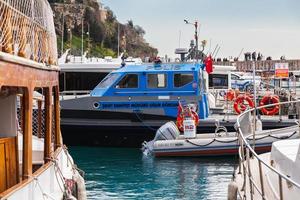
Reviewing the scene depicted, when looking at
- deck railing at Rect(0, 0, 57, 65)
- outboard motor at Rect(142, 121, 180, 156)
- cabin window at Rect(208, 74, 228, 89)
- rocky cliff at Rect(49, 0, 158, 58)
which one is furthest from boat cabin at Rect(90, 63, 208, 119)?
rocky cliff at Rect(49, 0, 158, 58)

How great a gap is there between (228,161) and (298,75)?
4823 centimetres

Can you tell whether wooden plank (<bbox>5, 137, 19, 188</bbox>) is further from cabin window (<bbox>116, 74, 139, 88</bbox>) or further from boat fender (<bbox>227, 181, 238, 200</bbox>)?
cabin window (<bbox>116, 74, 139, 88</bbox>)

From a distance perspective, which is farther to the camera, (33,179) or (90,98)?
(90,98)

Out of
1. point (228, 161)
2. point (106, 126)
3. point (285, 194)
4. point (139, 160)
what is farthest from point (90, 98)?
point (285, 194)

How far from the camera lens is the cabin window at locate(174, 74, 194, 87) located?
2314 cm

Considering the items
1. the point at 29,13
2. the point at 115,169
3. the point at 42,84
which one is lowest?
the point at 115,169

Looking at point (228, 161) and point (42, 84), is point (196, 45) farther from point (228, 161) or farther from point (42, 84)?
point (42, 84)

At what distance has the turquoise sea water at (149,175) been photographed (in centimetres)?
1570

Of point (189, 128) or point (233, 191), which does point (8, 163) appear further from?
point (189, 128)

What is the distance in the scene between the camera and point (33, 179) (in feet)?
27.4

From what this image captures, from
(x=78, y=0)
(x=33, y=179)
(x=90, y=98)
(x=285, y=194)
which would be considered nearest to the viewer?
(x=285, y=194)

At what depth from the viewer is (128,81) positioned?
23250 millimetres

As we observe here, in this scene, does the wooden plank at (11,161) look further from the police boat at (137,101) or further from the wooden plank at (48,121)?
the police boat at (137,101)

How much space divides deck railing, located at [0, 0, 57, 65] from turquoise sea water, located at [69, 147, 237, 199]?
5242mm
